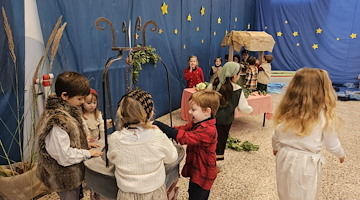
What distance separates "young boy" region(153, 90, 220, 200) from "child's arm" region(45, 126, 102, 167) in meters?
0.60

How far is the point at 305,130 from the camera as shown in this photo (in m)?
1.63

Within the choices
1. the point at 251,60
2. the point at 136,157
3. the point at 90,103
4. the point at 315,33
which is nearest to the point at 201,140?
the point at 136,157

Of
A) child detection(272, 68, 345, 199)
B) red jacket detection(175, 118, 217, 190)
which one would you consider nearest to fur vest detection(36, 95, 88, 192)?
red jacket detection(175, 118, 217, 190)

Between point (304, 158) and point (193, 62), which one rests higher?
point (193, 62)

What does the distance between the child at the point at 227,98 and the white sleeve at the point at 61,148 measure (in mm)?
1536

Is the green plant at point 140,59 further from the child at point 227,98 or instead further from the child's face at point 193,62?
the child at point 227,98

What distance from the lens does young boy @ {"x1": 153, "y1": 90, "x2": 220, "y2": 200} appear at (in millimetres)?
1719

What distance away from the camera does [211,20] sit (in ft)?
18.9

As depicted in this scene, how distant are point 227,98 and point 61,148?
1667 millimetres

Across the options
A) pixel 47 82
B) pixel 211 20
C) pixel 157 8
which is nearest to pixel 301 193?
pixel 47 82

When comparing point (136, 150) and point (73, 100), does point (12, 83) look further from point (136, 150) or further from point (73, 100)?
point (136, 150)

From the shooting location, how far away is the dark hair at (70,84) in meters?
1.52

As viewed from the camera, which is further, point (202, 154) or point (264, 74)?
point (264, 74)

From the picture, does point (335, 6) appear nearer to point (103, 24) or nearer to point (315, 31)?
point (315, 31)
